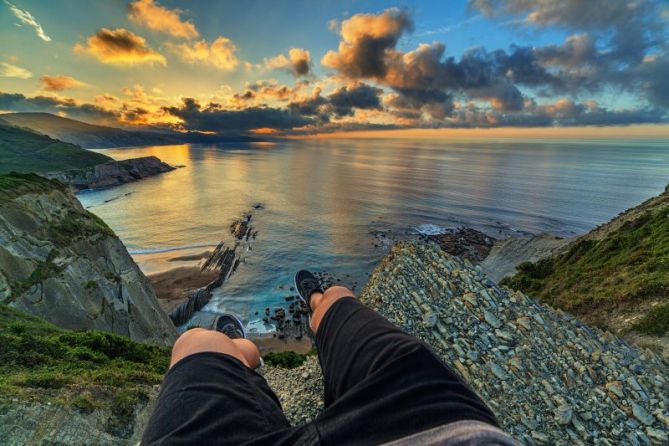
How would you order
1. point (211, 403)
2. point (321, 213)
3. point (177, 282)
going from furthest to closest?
point (321, 213) < point (177, 282) < point (211, 403)

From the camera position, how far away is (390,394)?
1.36m

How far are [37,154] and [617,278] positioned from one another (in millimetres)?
131208

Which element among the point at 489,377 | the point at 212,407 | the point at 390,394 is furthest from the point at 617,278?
the point at 212,407

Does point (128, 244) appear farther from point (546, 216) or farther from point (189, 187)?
point (546, 216)

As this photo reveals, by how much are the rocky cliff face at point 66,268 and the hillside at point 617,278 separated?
1704 cm

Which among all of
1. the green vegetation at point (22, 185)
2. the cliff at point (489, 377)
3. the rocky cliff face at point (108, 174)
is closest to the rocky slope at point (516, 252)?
the cliff at point (489, 377)

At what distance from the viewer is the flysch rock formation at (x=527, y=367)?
170 inches

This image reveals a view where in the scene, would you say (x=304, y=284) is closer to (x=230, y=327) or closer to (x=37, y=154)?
(x=230, y=327)

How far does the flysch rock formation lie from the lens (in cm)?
432

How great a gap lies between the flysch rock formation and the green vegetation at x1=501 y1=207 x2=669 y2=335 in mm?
5331

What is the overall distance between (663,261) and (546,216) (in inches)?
1547

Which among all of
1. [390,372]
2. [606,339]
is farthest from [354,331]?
[606,339]

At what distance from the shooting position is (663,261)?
11984 mm

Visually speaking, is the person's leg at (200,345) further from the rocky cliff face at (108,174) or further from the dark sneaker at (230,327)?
the rocky cliff face at (108,174)
